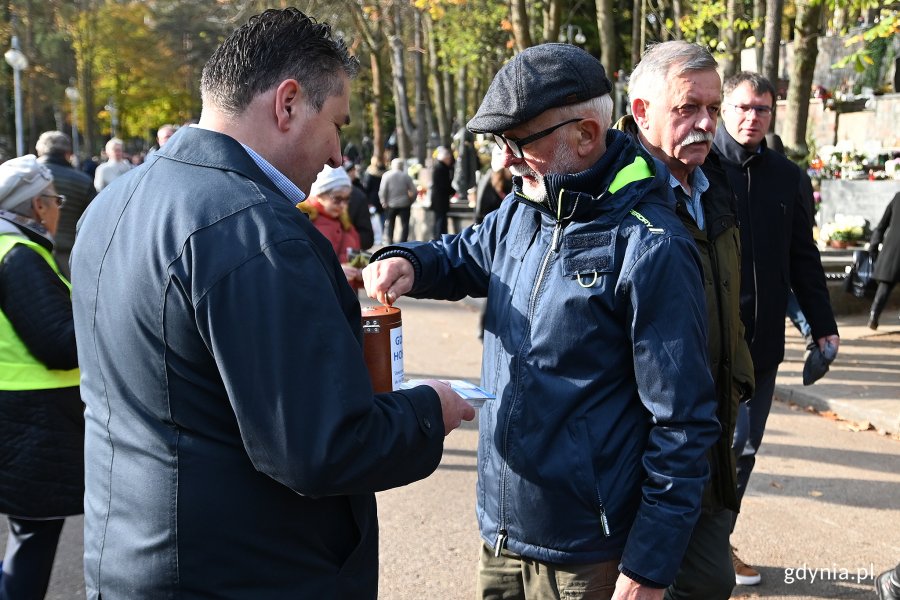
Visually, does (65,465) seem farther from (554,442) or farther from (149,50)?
(149,50)

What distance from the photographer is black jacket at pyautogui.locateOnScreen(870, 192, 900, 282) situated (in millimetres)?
8922

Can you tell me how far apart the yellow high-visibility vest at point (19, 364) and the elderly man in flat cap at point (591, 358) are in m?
1.81

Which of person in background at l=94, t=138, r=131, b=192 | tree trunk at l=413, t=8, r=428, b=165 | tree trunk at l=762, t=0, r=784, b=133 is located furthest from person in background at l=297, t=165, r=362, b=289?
tree trunk at l=413, t=8, r=428, b=165

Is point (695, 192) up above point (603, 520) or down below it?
above

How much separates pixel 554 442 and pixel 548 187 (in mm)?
601

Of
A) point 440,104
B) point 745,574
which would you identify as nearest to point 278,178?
point 745,574

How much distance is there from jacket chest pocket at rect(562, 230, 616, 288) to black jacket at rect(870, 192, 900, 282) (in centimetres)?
769

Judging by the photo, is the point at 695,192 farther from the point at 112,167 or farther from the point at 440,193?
the point at 440,193

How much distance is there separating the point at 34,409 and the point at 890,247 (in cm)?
808

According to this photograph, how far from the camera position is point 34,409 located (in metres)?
3.33

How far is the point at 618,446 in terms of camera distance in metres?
2.20

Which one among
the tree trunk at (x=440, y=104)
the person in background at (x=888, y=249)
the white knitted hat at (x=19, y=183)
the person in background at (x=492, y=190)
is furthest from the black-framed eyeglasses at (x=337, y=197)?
the tree trunk at (x=440, y=104)

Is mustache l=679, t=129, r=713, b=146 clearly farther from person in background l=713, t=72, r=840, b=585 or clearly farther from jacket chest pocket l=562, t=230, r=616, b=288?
person in background l=713, t=72, r=840, b=585

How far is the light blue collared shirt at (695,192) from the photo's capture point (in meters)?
2.87
